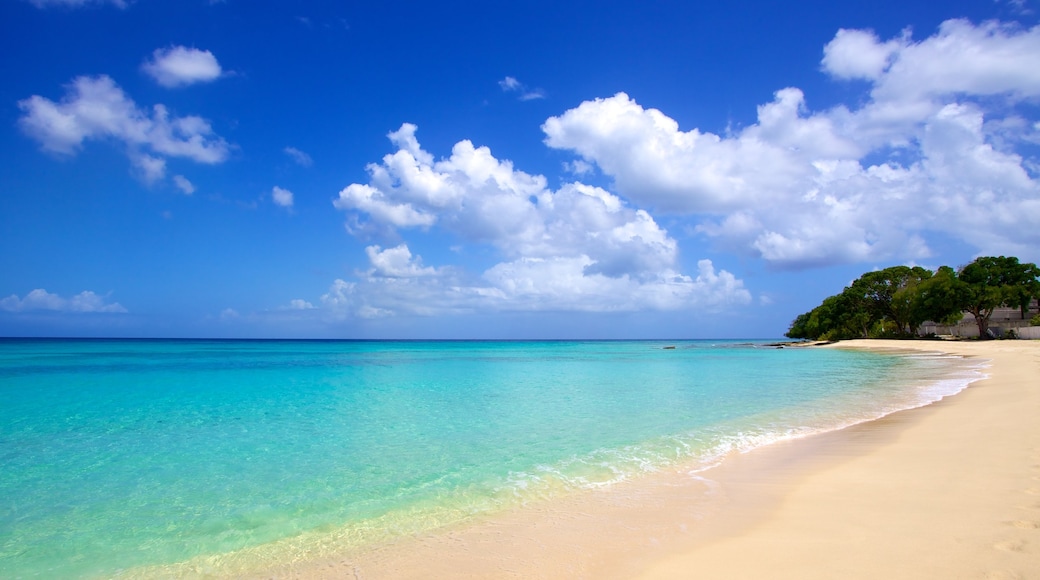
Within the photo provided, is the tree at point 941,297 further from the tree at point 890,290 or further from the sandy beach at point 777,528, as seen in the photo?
the sandy beach at point 777,528

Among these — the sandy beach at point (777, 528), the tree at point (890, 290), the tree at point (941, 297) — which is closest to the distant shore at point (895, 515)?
the sandy beach at point (777, 528)

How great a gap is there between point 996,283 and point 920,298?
7.05m

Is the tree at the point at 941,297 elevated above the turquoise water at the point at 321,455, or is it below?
above

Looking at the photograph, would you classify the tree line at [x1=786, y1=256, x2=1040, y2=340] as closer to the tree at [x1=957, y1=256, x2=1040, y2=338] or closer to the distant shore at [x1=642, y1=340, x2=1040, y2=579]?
the tree at [x1=957, y1=256, x2=1040, y2=338]

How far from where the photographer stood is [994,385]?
18484mm

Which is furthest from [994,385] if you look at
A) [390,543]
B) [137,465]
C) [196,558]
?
[137,465]

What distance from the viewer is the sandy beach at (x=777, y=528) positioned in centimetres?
442

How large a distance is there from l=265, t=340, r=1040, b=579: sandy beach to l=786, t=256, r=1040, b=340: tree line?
201ft

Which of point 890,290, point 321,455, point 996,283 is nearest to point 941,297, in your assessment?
point 996,283

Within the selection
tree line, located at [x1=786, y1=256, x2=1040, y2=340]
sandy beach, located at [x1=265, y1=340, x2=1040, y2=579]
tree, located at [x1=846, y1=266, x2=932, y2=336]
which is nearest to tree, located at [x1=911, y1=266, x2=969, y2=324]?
tree line, located at [x1=786, y1=256, x2=1040, y2=340]

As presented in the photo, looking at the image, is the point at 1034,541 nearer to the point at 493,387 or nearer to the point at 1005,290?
the point at 493,387

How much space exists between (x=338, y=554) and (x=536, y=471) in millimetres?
3680

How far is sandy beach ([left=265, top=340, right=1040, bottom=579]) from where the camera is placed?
442 cm

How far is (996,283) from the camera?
57.2 metres
